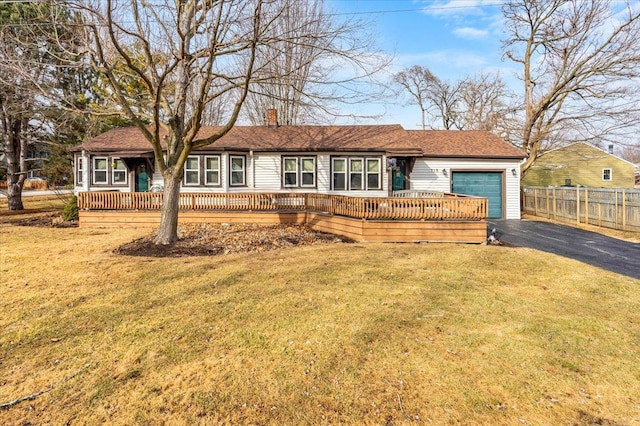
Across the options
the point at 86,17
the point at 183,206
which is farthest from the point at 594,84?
the point at 86,17

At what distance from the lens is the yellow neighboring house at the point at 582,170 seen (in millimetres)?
27719

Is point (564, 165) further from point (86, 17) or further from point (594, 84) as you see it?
point (86, 17)

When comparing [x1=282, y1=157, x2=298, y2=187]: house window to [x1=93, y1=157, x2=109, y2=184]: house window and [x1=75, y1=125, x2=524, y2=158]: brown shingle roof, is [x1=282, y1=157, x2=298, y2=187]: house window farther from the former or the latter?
[x1=93, y1=157, x2=109, y2=184]: house window

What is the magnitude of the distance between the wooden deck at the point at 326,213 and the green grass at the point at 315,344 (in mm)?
2736

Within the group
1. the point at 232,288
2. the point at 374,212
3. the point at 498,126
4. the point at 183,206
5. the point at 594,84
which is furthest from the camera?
the point at 498,126

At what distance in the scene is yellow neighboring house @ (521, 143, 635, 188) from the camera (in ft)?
90.9

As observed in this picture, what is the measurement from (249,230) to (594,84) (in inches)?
751

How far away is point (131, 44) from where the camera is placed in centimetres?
885

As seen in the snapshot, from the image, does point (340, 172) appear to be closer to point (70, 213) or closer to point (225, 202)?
point (225, 202)

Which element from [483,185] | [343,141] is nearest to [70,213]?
[343,141]

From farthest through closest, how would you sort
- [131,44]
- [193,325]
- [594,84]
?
1. [594,84]
2. [131,44]
3. [193,325]

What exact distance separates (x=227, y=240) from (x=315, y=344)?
20.1 ft

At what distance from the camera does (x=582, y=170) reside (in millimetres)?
29906

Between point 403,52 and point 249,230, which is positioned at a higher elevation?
point 403,52
